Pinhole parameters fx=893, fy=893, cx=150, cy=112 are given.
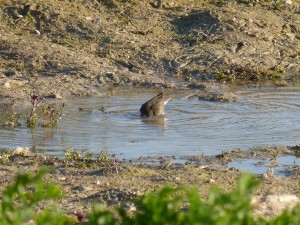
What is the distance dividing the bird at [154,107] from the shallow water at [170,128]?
3.9 inches

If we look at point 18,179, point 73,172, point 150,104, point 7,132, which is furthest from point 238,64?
point 18,179

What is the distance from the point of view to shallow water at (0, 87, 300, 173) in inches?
364

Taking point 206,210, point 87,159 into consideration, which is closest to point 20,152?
point 87,159

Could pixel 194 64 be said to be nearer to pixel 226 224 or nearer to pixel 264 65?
pixel 264 65

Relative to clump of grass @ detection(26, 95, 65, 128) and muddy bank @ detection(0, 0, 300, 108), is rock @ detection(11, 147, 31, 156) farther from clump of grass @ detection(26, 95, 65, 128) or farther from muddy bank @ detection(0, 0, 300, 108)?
muddy bank @ detection(0, 0, 300, 108)

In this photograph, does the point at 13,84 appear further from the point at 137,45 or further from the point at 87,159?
the point at 87,159

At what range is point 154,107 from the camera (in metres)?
10.9

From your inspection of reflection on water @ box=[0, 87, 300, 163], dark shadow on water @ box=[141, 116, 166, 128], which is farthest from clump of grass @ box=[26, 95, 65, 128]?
dark shadow on water @ box=[141, 116, 166, 128]

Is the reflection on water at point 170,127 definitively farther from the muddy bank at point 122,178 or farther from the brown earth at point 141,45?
the muddy bank at point 122,178

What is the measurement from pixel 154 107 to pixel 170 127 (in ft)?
2.13

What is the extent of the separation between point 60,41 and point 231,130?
4.74 meters

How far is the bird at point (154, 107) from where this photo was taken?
35.7ft

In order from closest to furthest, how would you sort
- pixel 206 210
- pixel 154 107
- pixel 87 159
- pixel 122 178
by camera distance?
1. pixel 206 210
2. pixel 122 178
3. pixel 87 159
4. pixel 154 107

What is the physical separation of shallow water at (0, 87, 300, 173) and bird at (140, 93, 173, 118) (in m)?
0.10
